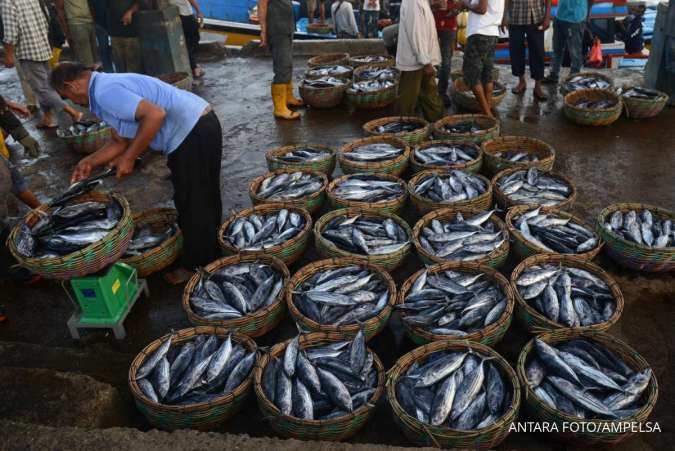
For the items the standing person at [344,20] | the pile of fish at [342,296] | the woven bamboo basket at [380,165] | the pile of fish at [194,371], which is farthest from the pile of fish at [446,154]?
the standing person at [344,20]

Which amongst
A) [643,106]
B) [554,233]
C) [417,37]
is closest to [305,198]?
[554,233]

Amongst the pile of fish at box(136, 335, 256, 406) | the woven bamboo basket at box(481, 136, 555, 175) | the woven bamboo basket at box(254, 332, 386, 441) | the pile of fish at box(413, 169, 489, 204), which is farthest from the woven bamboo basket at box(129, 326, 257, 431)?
the woven bamboo basket at box(481, 136, 555, 175)

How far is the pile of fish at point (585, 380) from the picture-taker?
3.02 m

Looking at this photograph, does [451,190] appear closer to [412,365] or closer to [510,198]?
[510,198]

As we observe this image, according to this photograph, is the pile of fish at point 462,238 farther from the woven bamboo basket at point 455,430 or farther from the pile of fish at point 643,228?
the woven bamboo basket at point 455,430

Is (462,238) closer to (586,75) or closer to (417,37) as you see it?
(417,37)

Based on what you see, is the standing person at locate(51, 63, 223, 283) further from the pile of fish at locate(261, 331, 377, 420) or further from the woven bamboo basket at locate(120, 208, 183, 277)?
the pile of fish at locate(261, 331, 377, 420)

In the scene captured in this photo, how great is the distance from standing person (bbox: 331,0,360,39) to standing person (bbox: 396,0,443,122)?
318 inches

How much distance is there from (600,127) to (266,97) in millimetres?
5820

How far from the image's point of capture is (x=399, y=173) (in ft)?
19.3

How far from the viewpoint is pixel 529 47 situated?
321 inches

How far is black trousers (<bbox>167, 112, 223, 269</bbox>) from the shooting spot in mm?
4215

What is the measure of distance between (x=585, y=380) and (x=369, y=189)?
9.11 feet

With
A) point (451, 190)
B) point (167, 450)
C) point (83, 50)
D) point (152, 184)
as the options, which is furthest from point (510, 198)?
point (83, 50)
